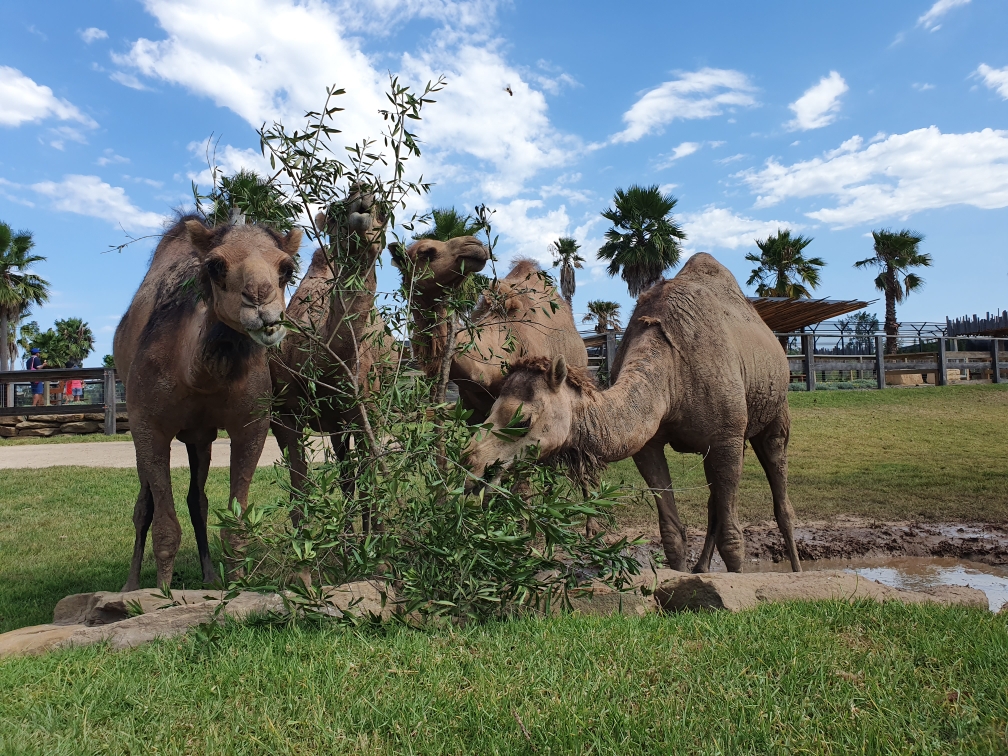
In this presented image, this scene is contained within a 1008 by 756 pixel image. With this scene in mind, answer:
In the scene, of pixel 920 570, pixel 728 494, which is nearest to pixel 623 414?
pixel 728 494

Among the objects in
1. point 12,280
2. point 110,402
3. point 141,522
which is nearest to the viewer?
point 141,522

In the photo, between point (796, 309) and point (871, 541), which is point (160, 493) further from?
point (796, 309)

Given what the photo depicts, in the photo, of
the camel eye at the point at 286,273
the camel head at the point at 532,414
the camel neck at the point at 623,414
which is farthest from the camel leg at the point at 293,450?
the camel neck at the point at 623,414

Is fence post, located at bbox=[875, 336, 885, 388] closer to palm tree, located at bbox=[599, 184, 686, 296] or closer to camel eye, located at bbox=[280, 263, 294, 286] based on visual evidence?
palm tree, located at bbox=[599, 184, 686, 296]

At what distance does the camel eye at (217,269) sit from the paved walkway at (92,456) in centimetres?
872

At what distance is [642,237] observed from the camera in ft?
90.5

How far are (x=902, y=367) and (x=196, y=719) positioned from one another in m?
25.0

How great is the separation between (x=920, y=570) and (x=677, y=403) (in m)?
3.27

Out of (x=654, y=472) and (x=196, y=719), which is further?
(x=654, y=472)

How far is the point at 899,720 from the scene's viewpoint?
258 cm

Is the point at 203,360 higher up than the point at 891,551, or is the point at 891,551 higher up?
the point at 203,360

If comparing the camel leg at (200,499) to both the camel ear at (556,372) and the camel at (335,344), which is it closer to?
the camel at (335,344)

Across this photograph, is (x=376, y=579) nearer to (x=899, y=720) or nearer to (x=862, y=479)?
(x=899, y=720)

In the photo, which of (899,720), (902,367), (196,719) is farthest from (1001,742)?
(902,367)
